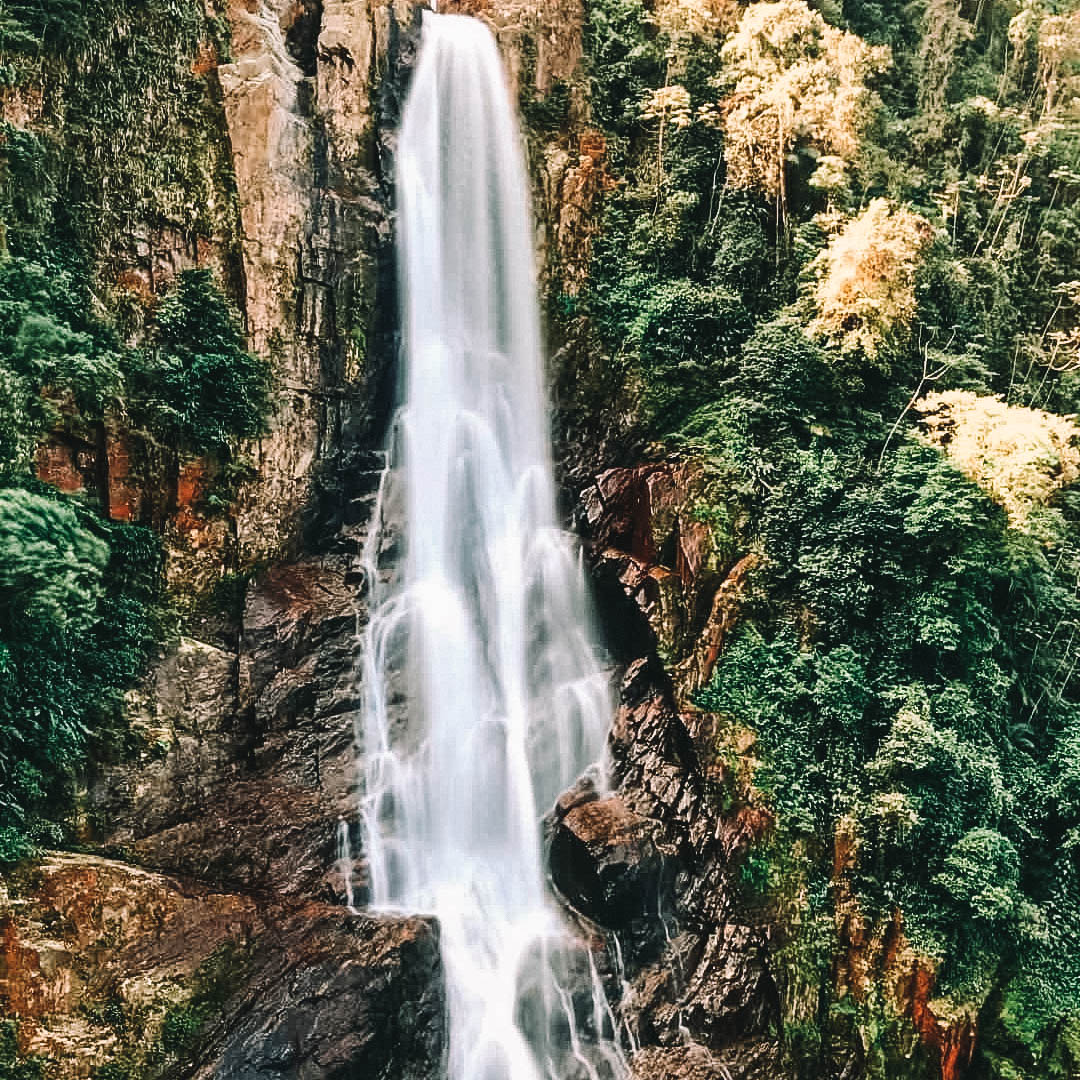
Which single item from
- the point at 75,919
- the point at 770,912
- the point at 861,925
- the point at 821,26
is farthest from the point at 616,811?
the point at 821,26

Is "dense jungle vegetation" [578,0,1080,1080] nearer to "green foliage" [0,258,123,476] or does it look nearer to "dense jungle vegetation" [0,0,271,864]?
"dense jungle vegetation" [0,0,271,864]

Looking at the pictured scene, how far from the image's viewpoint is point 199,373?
36.1 ft

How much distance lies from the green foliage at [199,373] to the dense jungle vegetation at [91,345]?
0.02m

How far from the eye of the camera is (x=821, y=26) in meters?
14.1

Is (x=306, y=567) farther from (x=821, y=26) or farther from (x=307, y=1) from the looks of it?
(x=821, y=26)

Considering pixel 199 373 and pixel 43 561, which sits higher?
pixel 199 373

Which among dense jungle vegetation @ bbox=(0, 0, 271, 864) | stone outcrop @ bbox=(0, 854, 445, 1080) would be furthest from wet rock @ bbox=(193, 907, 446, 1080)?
dense jungle vegetation @ bbox=(0, 0, 271, 864)

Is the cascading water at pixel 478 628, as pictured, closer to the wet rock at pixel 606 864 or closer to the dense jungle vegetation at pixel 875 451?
A: the wet rock at pixel 606 864

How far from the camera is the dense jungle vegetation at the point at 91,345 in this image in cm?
873

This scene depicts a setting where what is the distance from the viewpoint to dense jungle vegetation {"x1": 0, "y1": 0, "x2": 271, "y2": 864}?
28.6 ft

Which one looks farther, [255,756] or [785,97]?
[785,97]

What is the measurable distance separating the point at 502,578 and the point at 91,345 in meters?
6.42

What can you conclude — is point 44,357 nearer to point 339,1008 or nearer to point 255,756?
point 255,756

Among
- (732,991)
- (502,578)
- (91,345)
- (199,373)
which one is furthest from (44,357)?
(732,991)
